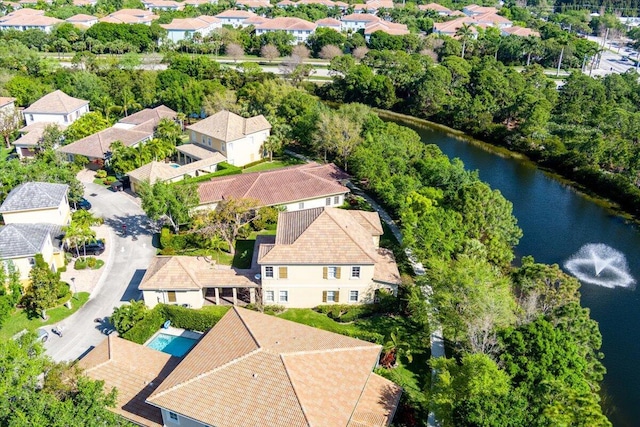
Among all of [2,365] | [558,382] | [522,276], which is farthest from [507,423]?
[2,365]

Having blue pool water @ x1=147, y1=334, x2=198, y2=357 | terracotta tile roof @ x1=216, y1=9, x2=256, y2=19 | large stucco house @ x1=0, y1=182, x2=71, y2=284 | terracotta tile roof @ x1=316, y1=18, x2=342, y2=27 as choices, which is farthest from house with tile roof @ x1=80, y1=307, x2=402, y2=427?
terracotta tile roof @ x1=216, y1=9, x2=256, y2=19

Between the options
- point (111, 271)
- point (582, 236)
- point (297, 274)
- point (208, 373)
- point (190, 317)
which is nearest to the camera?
point (208, 373)

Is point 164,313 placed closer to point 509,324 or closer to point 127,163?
point 509,324

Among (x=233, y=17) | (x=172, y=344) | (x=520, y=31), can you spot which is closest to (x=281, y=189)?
(x=172, y=344)

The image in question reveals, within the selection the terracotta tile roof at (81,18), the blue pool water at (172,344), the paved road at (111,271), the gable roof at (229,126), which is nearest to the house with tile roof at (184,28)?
the terracotta tile roof at (81,18)

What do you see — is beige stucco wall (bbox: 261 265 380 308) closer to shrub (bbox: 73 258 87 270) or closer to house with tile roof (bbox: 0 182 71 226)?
shrub (bbox: 73 258 87 270)

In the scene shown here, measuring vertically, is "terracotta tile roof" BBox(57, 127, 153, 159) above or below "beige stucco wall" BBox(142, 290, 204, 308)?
above

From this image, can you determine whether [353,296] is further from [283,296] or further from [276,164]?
[276,164]
